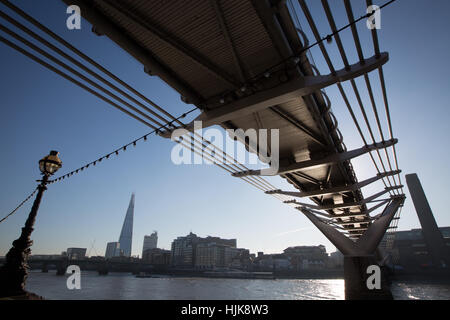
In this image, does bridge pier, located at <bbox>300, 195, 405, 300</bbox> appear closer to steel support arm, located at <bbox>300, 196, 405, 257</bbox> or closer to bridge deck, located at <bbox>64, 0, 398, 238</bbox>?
steel support arm, located at <bbox>300, 196, 405, 257</bbox>

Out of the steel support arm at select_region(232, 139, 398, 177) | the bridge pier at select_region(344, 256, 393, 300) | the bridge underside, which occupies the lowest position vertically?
the bridge pier at select_region(344, 256, 393, 300)

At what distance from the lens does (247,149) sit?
999cm

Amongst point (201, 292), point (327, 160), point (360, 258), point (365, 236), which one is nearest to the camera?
point (327, 160)

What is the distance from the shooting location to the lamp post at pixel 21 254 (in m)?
4.80

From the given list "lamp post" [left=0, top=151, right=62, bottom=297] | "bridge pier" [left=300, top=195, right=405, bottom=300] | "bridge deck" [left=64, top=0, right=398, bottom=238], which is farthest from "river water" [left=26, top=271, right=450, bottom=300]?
"bridge deck" [left=64, top=0, right=398, bottom=238]

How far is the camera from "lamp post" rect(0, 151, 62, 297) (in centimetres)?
480

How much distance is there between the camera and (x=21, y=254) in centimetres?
517

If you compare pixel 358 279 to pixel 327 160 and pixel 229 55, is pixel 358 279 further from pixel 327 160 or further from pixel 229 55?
pixel 229 55

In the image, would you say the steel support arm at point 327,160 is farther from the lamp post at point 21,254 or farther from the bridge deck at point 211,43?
the lamp post at point 21,254

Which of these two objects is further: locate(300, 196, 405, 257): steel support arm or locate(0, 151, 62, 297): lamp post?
locate(300, 196, 405, 257): steel support arm

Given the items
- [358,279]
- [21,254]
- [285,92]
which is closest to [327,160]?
[285,92]

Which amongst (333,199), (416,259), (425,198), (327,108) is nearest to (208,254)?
(416,259)

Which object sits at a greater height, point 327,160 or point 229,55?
point 229,55

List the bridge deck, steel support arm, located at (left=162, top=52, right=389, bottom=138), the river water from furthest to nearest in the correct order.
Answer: the river water, steel support arm, located at (left=162, top=52, right=389, bottom=138), the bridge deck
